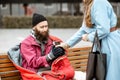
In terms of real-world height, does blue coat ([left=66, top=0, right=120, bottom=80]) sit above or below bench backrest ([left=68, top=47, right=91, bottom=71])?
above

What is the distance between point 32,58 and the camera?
4.86 metres

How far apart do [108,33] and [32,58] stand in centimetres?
99

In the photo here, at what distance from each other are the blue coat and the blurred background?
51.2 ft

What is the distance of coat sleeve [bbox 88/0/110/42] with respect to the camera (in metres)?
4.36

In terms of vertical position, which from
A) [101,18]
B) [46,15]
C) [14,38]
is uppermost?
[101,18]

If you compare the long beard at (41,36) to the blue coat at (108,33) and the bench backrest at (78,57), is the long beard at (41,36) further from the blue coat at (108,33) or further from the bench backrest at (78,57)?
the bench backrest at (78,57)

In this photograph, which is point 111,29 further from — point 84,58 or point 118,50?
point 84,58

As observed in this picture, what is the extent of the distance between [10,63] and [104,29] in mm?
1472

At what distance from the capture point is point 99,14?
4.37m

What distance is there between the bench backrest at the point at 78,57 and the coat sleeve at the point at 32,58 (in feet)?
3.59

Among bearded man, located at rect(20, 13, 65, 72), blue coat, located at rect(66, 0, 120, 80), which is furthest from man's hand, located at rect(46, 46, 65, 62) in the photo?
blue coat, located at rect(66, 0, 120, 80)

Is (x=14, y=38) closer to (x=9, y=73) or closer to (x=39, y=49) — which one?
(x=9, y=73)

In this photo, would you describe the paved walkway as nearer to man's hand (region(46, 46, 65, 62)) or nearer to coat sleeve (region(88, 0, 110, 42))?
man's hand (region(46, 46, 65, 62))

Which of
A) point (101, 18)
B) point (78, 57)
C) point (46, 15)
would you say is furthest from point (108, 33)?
point (46, 15)
